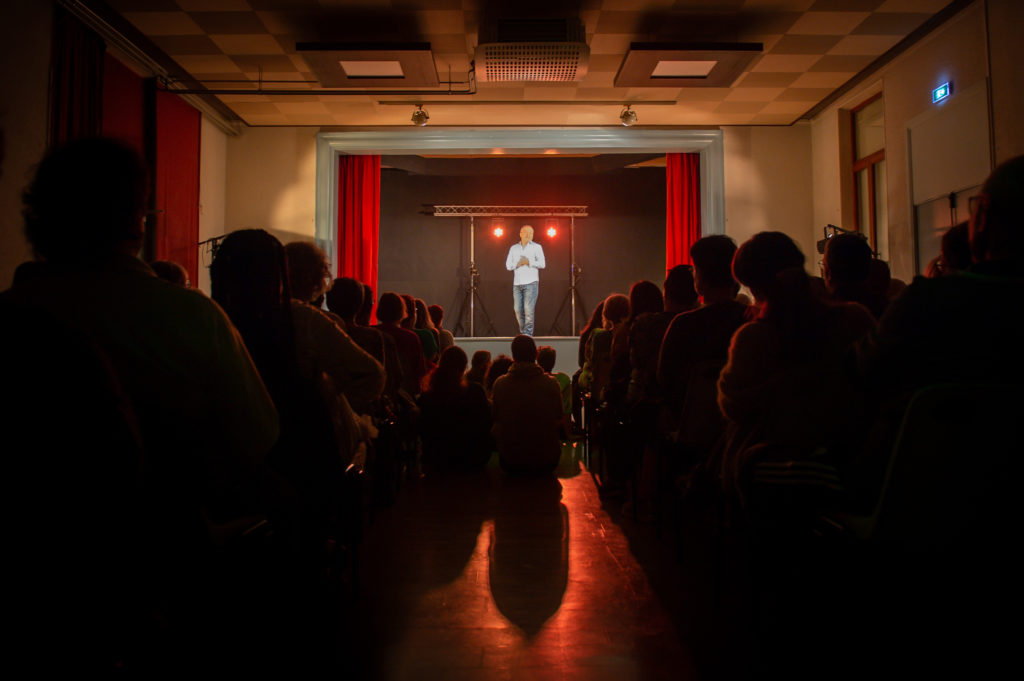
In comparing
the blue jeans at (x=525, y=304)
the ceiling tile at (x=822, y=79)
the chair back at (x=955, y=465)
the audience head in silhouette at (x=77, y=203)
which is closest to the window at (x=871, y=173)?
the ceiling tile at (x=822, y=79)

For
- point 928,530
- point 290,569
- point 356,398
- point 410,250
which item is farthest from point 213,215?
point 928,530

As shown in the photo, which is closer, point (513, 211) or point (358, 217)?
point (358, 217)

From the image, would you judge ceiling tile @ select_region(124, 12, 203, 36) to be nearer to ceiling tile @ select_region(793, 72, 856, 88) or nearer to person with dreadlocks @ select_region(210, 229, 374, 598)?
person with dreadlocks @ select_region(210, 229, 374, 598)

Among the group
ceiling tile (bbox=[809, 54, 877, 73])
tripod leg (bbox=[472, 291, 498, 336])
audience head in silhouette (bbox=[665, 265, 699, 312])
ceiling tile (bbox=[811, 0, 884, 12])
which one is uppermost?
ceiling tile (bbox=[809, 54, 877, 73])

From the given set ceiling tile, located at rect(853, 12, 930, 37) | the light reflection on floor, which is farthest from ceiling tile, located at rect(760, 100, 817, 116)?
the light reflection on floor

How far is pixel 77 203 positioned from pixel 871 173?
699 centimetres

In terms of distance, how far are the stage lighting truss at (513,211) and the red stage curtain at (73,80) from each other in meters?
5.76

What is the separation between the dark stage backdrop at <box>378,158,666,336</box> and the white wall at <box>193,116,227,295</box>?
343cm

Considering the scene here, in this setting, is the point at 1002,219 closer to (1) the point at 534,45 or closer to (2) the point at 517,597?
(2) the point at 517,597

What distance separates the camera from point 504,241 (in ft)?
34.2

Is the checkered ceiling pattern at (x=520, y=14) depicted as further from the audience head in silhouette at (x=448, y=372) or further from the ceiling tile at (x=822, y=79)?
the audience head in silhouette at (x=448, y=372)

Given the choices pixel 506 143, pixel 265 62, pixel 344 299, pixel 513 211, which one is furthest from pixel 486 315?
pixel 344 299

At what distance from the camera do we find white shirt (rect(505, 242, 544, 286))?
9.78 metres

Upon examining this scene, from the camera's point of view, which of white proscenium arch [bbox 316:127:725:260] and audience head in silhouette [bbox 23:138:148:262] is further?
white proscenium arch [bbox 316:127:725:260]
